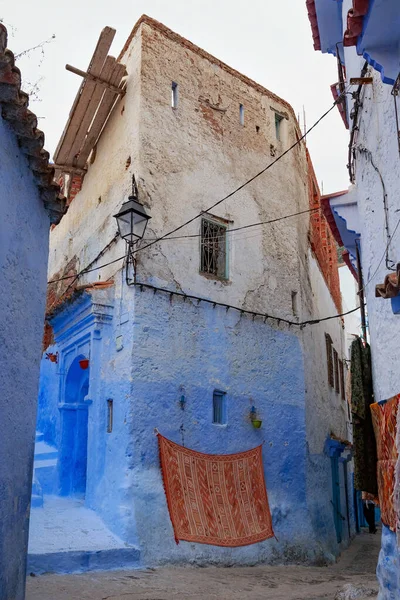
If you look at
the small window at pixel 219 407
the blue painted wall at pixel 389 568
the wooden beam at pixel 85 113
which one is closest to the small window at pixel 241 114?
the wooden beam at pixel 85 113

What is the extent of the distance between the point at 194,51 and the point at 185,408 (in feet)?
25.5

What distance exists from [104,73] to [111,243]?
346 cm

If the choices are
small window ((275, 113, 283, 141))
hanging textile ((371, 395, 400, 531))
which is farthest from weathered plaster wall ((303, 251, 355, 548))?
hanging textile ((371, 395, 400, 531))

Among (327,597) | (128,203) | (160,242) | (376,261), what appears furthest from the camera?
(160,242)

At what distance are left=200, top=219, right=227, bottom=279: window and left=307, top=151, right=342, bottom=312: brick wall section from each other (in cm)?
363

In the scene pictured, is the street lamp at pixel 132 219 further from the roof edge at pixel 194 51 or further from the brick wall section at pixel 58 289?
the roof edge at pixel 194 51

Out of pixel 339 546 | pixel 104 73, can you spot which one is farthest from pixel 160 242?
pixel 339 546

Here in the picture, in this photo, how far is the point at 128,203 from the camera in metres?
9.99

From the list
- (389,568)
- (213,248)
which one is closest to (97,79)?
(213,248)

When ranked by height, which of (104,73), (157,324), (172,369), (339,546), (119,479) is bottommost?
(339,546)

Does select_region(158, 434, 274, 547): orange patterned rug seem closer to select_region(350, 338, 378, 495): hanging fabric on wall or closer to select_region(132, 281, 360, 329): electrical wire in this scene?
select_region(132, 281, 360, 329): electrical wire

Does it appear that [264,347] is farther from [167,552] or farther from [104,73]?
[104,73]

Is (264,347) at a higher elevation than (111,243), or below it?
below

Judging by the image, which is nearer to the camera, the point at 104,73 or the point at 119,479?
the point at 119,479
